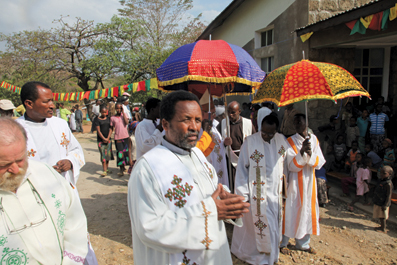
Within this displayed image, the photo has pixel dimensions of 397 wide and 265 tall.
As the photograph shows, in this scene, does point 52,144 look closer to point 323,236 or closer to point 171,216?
point 171,216

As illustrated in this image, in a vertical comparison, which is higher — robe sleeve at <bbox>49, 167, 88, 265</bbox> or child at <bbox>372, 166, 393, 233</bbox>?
robe sleeve at <bbox>49, 167, 88, 265</bbox>

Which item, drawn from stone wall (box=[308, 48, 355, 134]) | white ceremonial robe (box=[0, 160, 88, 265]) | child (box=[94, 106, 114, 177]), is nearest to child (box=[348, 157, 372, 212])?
stone wall (box=[308, 48, 355, 134])

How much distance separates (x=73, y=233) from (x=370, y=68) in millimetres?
9252

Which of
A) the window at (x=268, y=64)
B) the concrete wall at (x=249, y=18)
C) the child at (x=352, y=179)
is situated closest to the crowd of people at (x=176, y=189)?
the child at (x=352, y=179)

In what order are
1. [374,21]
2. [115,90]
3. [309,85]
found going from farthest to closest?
[115,90] → [374,21] → [309,85]

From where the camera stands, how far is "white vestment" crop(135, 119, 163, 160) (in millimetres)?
3971

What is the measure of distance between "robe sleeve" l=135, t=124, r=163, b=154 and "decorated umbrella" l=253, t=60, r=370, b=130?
1544 millimetres

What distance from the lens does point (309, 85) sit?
9.73 ft

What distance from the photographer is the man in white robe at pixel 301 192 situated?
3.76m

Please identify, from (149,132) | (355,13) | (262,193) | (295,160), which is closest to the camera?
(262,193)

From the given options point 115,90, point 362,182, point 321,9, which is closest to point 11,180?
point 362,182

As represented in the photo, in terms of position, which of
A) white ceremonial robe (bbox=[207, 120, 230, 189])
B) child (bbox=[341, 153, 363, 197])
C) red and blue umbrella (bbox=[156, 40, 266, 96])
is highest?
red and blue umbrella (bbox=[156, 40, 266, 96])

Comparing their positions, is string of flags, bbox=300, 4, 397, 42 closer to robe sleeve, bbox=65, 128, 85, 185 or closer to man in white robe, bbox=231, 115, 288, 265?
man in white robe, bbox=231, 115, 288, 265

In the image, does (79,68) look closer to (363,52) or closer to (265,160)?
(363,52)
